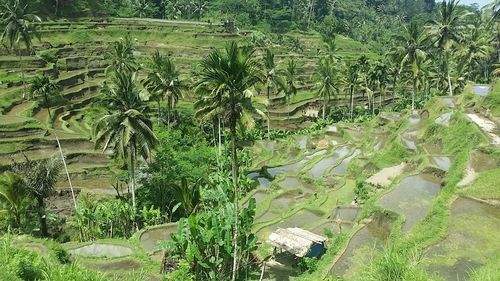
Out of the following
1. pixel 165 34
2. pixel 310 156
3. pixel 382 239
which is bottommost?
pixel 310 156

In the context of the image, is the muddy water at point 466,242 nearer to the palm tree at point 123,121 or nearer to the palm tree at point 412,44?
the palm tree at point 123,121

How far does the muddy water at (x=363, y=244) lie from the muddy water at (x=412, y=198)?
112cm

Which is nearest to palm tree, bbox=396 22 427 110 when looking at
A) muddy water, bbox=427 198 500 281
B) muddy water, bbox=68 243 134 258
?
muddy water, bbox=427 198 500 281

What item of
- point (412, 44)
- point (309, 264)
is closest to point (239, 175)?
point (309, 264)

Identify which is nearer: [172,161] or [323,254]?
[323,254]

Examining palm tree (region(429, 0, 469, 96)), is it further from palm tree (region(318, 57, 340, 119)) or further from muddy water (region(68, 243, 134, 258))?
muddy water (region(68, 243, 134, 258))

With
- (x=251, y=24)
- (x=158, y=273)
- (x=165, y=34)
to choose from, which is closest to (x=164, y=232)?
(x=158, y=273)

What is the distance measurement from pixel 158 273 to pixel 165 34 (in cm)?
8603

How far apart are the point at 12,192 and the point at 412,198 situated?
27339 mm

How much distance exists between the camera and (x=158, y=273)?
2314 cm

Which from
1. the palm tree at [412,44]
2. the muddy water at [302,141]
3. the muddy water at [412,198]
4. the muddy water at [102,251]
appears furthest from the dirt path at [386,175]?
the palm tree at [412,44]

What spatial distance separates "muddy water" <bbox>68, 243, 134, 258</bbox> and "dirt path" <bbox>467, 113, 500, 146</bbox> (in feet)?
80.4

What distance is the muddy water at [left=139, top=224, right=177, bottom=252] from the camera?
26647 millimetres

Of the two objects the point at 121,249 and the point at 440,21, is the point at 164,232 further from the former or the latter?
the point at 440,21
